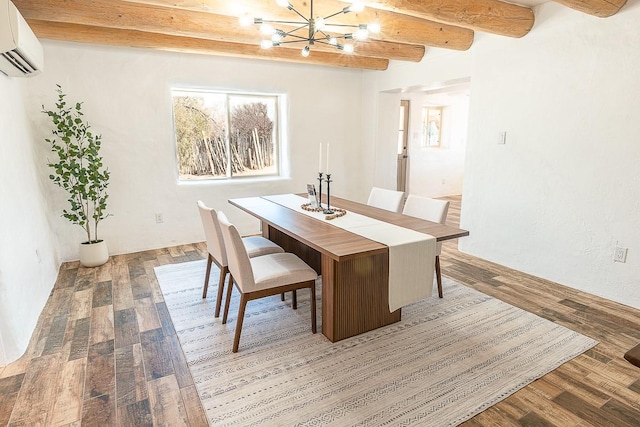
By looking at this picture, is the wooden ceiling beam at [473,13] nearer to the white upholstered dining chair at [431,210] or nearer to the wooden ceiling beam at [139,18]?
the wooden ceiling beam at [139,18]

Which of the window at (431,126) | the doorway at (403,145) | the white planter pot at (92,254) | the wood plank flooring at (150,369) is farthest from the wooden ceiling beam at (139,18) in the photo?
the window at (431,126)

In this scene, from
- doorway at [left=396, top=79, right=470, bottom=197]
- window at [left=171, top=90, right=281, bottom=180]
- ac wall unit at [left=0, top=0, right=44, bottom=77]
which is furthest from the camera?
doorway at [left=396, top=79, right=470, bottom=197]

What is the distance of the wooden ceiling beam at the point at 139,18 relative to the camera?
2.71m

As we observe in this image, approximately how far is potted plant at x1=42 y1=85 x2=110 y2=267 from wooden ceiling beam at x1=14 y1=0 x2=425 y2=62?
3.48 ft

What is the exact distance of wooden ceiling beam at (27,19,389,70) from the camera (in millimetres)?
3400

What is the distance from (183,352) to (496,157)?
3395 millimetres

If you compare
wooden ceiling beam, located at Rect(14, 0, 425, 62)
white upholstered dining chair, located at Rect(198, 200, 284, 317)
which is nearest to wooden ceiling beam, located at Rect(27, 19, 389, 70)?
wooden ceiling beam, located at Rect(14, 0, 425, 62)

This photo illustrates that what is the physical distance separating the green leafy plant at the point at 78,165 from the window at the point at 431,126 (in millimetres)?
6217

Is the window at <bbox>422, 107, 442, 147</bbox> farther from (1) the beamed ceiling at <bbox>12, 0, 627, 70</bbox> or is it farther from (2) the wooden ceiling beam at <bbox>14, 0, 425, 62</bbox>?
(2) the wooden ceiling beam at <bbox>14, 0, 425, 62</bbox>

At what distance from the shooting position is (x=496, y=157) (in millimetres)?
3758

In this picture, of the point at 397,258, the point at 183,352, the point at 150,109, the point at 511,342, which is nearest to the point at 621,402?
the point at 511,342

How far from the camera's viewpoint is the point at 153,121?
13.9ft

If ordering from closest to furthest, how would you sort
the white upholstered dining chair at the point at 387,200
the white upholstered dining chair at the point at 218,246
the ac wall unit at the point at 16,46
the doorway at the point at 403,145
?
the ac wall unit at the point at 16,46 < the white upholstered dining chair at the point at 218,246 < the white upholstered dining chair at the point at 387,200 < the doorway at the point at 403,145

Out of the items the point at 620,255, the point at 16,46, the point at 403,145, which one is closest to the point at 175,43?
the point at 16,46
